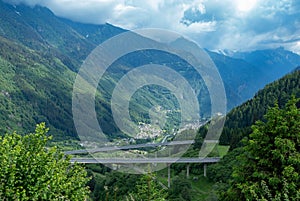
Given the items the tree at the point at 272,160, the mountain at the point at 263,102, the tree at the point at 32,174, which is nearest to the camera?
the tree at the point at 32,174

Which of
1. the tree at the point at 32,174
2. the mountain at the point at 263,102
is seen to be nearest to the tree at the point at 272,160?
the tree at the point at 32,174

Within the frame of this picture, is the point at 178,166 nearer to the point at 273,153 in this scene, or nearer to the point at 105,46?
the point at 105,46

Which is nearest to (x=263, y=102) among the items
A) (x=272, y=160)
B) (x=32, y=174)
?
(x=272, y=160)

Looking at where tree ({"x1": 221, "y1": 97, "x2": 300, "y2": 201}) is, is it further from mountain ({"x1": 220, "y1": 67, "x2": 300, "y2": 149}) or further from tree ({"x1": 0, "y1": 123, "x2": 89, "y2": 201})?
mountain ({"x1": 220, "y1": 67, "x2": 300, "y2": 149})

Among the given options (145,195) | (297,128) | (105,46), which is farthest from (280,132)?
(105,46)

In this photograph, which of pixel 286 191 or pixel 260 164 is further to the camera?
pixel 260 164

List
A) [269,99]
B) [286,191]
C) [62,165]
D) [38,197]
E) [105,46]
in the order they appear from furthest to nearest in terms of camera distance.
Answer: [269,99]
[105,46]
[62,165]
[286,191]
[38,197]

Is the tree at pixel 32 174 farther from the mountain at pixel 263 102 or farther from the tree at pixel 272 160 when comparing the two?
the mountain at pixel 263 102

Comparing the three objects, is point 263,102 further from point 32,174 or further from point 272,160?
point 32,174
